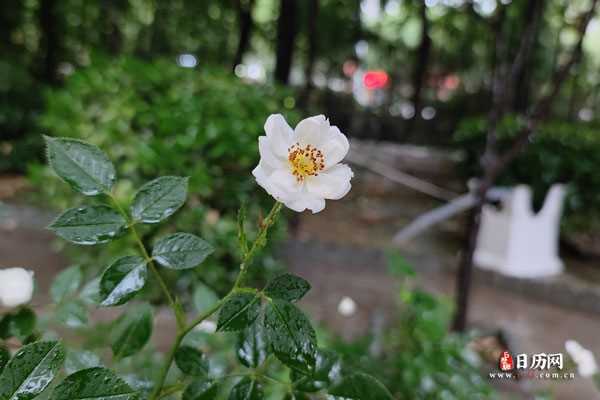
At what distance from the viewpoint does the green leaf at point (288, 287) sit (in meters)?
0.51

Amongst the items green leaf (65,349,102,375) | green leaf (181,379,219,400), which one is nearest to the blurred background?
green leaf (65,349,102,375)

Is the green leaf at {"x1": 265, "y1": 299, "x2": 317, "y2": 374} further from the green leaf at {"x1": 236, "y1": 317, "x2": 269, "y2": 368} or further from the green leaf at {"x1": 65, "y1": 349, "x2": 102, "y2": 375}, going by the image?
the green leaf at {"x1": 65, "y1": 349, "x2": 102, "y2": 375}

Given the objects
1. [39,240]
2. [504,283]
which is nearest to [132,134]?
[39,240]

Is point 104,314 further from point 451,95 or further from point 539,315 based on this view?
point 451,95

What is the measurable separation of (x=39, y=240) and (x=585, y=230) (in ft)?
13.3

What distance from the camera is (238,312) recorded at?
495 mm

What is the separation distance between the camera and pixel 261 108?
3.16 meters

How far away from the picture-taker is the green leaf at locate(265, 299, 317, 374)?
474 millimetres

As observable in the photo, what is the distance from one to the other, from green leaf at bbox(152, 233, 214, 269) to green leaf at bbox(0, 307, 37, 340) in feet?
0.80

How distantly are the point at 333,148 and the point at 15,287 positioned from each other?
0.45 m

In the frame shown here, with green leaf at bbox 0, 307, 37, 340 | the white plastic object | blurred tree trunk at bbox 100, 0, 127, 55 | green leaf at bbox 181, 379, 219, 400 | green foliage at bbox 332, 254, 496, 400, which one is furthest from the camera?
blurred tree trunk at bbox 100, 0, 127, 55

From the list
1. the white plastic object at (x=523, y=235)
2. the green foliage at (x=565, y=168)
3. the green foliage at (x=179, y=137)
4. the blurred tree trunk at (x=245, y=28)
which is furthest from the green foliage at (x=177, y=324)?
the blurred tree trunk at (x=245, y=28)

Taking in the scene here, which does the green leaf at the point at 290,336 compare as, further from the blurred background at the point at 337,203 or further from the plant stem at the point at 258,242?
the blurred background at the point at 337,203

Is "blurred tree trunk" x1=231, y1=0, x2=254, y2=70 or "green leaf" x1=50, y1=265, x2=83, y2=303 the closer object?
"green leaf" x1=50, y1=265, x2=83, y2=303
